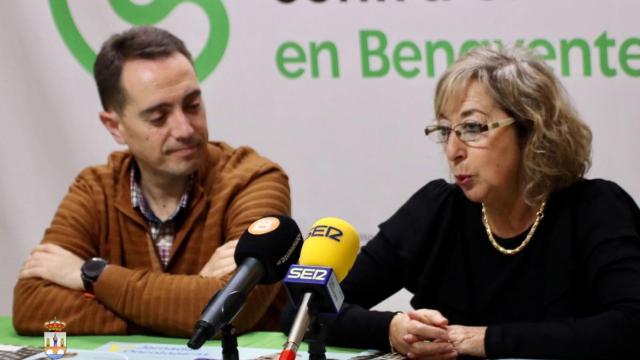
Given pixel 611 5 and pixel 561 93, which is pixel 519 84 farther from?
pixel 611 5

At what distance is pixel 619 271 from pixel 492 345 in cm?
43

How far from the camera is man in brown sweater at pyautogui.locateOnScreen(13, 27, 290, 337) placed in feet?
11.9

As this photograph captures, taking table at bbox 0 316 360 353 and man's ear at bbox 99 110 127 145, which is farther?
man's ear at bbox 99 110 127 145

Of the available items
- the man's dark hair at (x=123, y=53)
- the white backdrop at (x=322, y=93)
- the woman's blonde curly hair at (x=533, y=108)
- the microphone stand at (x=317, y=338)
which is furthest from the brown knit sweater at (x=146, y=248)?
the microphone stand at (x=317, y=338)

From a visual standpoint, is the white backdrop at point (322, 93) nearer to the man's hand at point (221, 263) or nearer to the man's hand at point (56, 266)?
the man's hand at point (221, 263)

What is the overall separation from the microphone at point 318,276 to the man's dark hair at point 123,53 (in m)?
1.89

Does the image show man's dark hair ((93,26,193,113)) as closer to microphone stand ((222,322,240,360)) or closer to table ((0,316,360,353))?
table ((0,316,360,353))

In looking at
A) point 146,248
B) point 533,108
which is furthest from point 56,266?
point 533,108

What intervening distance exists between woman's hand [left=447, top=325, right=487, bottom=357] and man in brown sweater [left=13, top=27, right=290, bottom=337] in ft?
2.78

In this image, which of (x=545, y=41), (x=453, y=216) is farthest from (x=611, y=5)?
(x=453, y=216)

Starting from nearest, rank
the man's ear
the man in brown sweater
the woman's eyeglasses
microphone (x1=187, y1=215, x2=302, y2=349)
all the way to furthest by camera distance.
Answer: microphone (x1=187, y1=215, x2=302, y2=349)
the woman's eyeglasses
the man in brown sweater
the man's ear

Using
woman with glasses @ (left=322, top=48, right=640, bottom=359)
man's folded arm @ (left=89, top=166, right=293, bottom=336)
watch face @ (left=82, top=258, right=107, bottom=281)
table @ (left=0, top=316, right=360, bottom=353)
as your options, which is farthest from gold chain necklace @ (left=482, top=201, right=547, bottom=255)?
watch face @ (left=82, top=258, right=107, bottom=281)

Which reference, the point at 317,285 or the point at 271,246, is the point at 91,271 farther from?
the point at 317,285

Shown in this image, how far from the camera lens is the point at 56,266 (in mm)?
3643
